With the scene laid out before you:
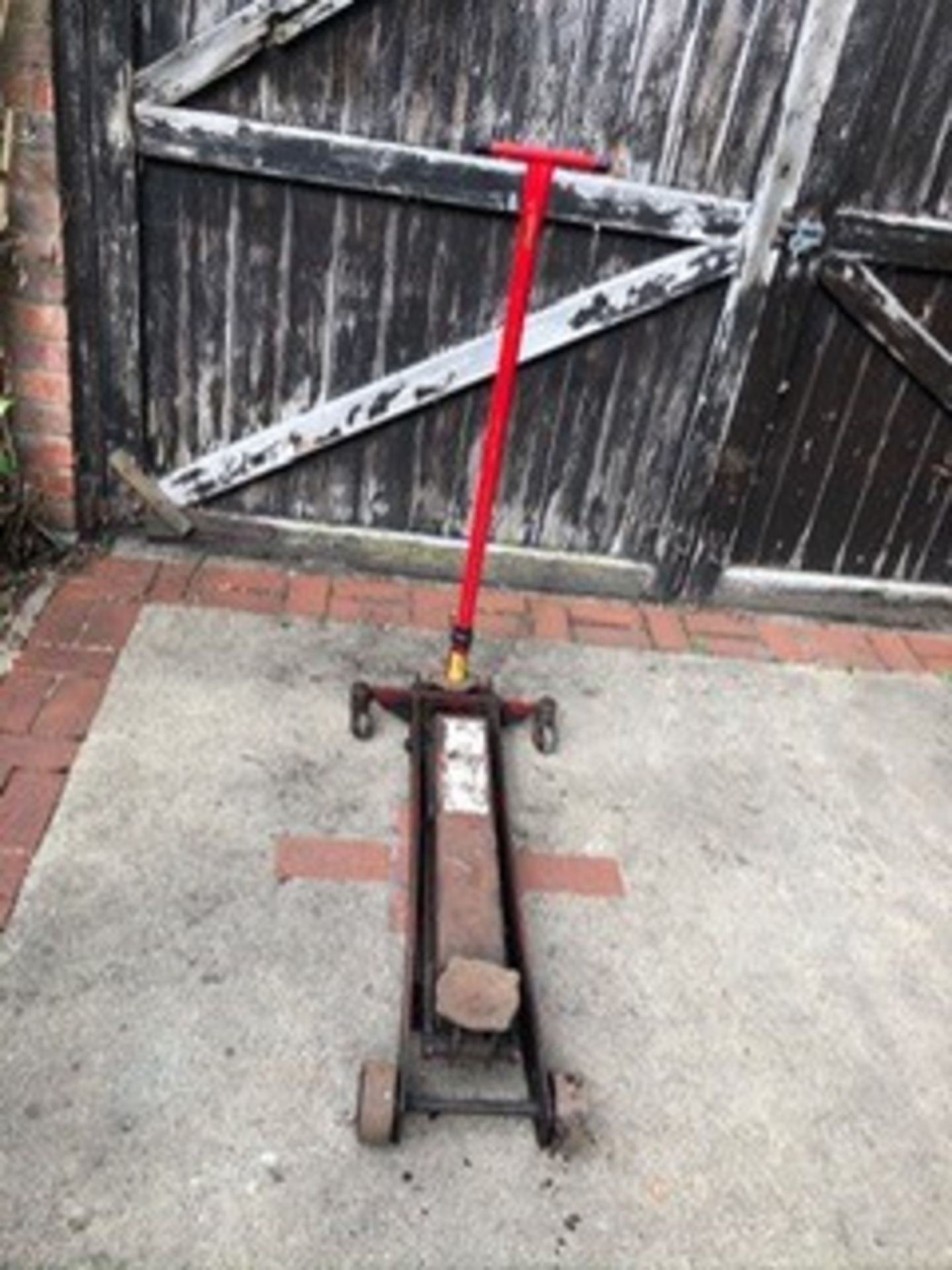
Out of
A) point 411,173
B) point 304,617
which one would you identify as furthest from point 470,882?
point 411,173

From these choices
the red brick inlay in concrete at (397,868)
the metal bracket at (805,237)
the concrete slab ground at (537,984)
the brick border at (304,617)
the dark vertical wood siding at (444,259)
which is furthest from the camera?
the metal bracket at (805,237)

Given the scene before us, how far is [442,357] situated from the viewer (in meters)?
3.56

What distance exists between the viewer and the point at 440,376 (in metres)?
3.59

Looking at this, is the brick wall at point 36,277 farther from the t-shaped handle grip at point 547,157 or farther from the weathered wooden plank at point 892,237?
the weathered wooden plank at point 892,237

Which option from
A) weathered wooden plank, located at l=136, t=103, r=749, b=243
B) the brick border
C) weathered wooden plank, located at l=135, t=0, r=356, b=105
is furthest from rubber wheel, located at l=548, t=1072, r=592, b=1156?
weathered wooden plank, located at l=135, t=0, r=356, b=105

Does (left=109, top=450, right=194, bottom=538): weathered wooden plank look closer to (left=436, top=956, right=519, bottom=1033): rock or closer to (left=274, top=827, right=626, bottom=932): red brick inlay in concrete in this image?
(left=274, top=827, right=626, bottom=932): red brick inlay in concrete

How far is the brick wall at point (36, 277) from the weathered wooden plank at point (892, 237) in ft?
7.85

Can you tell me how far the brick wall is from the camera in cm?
299

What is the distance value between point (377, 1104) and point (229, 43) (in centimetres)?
281

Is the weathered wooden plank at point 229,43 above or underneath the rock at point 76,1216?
above

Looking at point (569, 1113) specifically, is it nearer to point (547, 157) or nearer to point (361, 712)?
point (361, 712)

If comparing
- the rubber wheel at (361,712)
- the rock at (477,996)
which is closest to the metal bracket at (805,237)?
the rubber wheel at (361,712)

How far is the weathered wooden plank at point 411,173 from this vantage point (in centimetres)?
319

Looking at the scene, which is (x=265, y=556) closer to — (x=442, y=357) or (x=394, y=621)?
(x=394, y=621)
